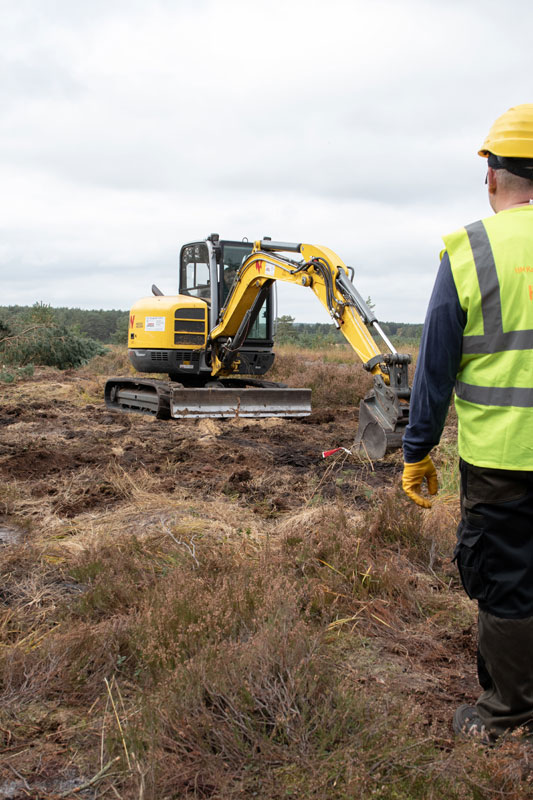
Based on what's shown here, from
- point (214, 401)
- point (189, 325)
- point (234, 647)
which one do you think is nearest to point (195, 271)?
point (189, 325)

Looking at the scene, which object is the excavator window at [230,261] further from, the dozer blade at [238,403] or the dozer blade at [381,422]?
the dozer blade at [381,422]

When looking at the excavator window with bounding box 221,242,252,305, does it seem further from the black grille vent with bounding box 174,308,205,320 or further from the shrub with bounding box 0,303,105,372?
the shrub with bounding box 0,303,105,372

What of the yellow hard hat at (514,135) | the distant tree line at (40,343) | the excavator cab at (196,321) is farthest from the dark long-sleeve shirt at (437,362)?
the distant tree line at (40,343)

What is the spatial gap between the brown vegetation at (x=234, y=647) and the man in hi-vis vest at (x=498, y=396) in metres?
0.35

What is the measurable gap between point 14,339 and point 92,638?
60.7 ft

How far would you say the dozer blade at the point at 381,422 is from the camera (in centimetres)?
718

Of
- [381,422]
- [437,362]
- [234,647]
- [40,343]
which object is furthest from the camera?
[40,343]

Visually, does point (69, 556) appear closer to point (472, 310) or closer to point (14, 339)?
point (472, 310)

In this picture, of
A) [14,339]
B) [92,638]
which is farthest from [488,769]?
[14,339]

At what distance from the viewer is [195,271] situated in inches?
503

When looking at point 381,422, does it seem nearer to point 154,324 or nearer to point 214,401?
point 214,401

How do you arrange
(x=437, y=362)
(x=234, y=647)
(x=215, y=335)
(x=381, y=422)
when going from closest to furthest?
(x=437, y=362) → (x=234, y=647) → (x=381, y=422) → (x=215, y=335)

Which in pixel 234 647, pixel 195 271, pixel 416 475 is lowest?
pixel 234 647

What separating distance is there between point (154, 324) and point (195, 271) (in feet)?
4.60
